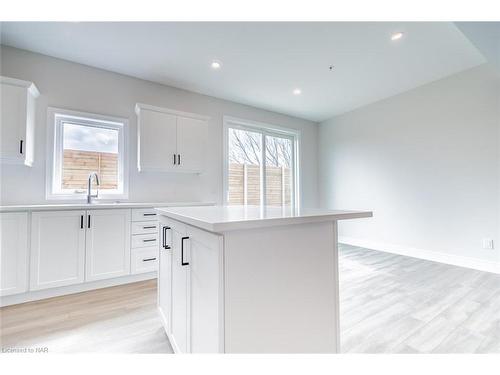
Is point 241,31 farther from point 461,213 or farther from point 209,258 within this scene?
point 461,213

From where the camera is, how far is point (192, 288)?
108 centimetres

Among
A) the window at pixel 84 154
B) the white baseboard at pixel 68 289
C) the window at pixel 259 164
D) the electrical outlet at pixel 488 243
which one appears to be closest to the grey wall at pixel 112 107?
the window at pixel 84 154

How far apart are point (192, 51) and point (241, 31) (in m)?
0.66

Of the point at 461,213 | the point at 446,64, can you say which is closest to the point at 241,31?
the point at 446,64

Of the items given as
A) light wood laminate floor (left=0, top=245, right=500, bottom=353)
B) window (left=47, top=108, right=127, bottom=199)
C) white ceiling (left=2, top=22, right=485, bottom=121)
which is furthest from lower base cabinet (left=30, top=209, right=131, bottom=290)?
white ceiling (left=2, top=22, right=485, bottom=121)

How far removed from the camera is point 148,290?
2.44 metres

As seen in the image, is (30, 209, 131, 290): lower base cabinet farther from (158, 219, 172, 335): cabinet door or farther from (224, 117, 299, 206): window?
(224, 117, 299, 206): window

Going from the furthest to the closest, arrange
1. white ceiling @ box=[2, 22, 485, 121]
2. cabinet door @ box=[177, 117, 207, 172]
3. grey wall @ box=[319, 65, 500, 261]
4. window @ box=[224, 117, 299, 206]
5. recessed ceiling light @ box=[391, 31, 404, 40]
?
window @ box=[224, 117, 299, 206] < cabinet door @ box=[177, 117, 207, 172] < grey wall @ box=[319, 65, 500, 261] < recessed ceiling light @ box=[391, 31, 404, 40] < white ceiling @ box=[2, 22, 485, 121]

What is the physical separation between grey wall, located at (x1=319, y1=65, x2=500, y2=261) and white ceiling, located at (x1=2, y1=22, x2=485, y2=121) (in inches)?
16.0

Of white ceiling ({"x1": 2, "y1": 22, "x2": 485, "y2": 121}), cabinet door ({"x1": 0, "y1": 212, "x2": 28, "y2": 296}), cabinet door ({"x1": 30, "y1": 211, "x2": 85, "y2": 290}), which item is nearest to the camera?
cabinet door ({"x1": 0, "y1": 212, "x2": 28, "y2": 296})

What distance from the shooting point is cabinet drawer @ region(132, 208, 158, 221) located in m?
2.70

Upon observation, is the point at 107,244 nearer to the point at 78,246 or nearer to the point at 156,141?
the point at 78,246

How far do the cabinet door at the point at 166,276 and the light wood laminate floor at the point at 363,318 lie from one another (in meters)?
0.19
